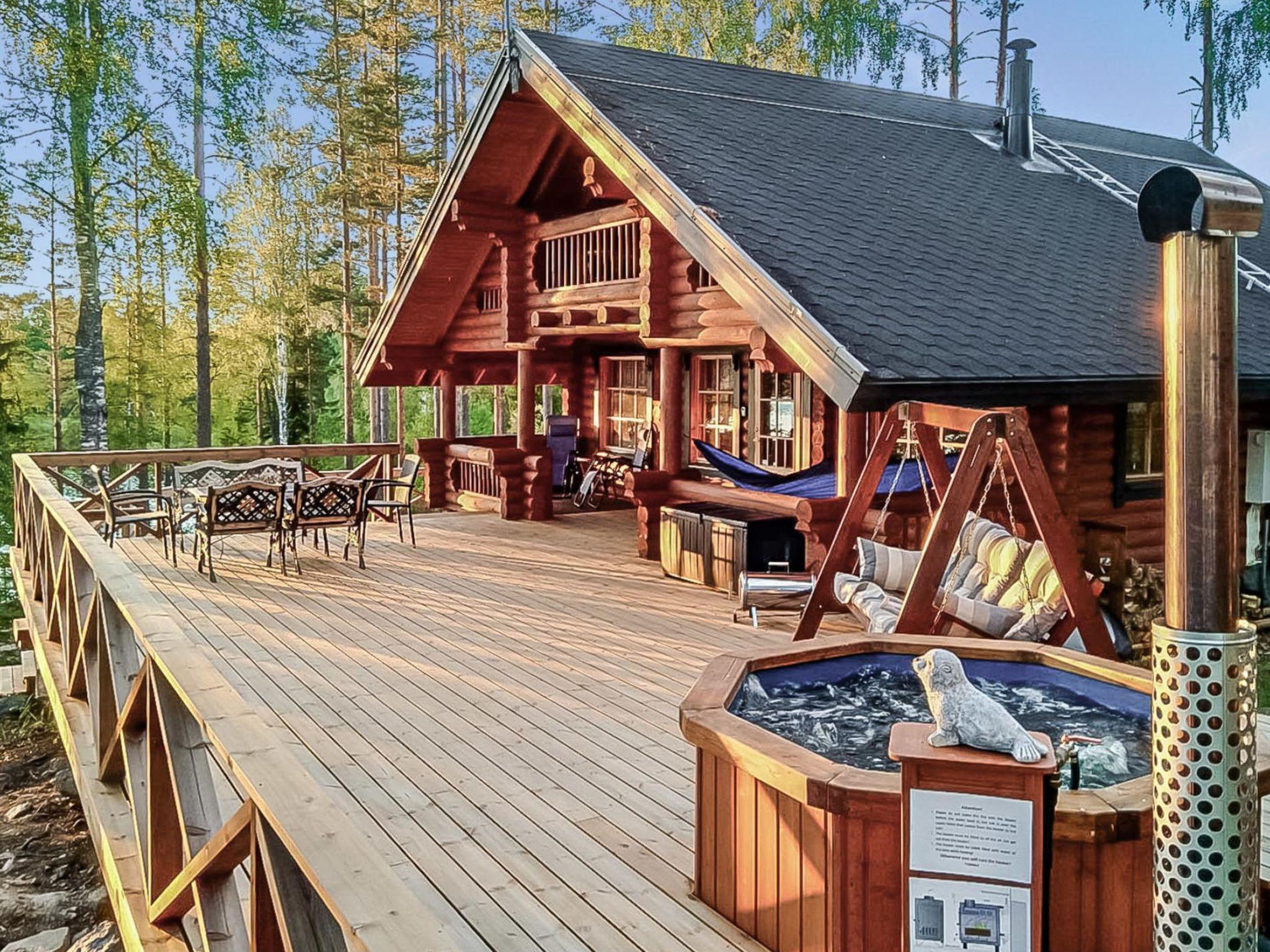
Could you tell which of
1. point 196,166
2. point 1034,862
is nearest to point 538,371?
point 196,166

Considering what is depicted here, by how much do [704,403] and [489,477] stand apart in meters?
2.57

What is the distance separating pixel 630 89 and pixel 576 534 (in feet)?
13.7

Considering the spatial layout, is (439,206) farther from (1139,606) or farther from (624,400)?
(1139,606)

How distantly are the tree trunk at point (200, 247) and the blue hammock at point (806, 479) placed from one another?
11.0 m

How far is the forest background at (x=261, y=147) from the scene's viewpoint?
1546 cm

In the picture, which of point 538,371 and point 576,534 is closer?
point 576,534

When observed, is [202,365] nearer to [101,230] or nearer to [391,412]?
[101,230]

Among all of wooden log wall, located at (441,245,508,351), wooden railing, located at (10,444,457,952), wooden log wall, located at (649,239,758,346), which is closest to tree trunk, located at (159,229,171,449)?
wooden log wall, located at (441,245,508,351)

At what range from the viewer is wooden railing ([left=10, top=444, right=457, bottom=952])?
1.75 metres

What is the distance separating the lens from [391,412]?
3416cm

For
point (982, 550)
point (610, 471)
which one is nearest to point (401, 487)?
point (610, 471)

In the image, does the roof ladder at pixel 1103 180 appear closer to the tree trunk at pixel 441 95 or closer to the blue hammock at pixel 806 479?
the blue hammock at pixel 806 479

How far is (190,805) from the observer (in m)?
3.04

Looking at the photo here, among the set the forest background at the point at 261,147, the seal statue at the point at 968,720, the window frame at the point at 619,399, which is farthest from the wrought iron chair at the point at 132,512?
the seal statue at the point at 968,720
